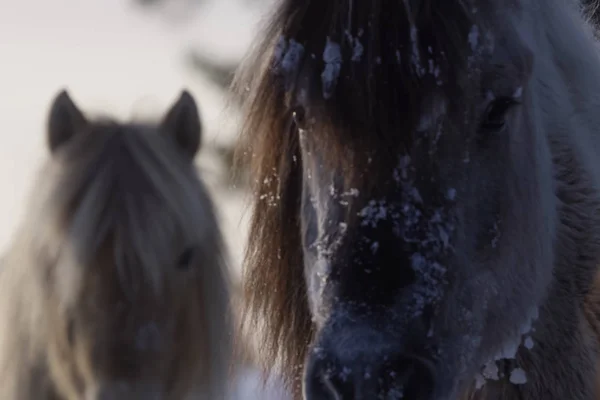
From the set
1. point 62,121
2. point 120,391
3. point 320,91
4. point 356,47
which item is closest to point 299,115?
point 320,91

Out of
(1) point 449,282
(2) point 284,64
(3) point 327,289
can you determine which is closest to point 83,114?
(2) point 284,64

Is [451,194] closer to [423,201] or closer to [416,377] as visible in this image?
[423,201]

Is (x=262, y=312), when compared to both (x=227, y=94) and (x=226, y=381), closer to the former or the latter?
(x=226, y=381)

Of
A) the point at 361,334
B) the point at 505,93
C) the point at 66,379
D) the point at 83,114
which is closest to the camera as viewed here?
the point at 361,334

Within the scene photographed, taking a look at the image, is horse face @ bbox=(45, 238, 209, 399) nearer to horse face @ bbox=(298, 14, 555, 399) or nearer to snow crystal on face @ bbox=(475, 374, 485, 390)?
horse face @ bbox=(298, 14, 555, 399)

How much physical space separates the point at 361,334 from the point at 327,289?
0.18m

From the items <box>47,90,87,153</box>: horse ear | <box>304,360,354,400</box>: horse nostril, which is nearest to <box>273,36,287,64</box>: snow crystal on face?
<box>47,90,87,153</box>: horse ear

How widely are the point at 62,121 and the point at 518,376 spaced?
1558 millimetres

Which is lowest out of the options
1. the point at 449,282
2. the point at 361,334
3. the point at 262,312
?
the point at 262,312

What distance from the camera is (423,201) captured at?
226 cm

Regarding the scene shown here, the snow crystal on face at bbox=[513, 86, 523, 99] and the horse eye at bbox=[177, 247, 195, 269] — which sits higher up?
the snow crystal on face at bbox=[513, 86, 523, 99]

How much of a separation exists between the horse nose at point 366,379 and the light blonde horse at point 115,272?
74cm

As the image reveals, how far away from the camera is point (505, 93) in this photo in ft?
7.98

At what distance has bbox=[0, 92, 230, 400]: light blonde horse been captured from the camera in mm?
2635
